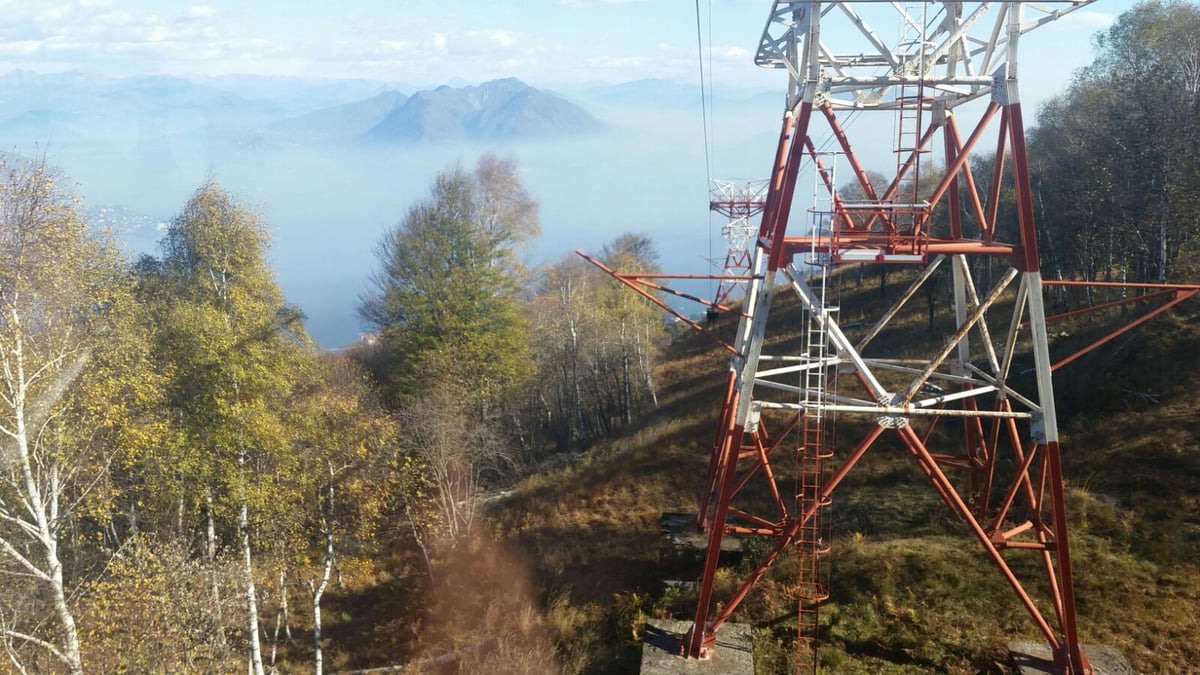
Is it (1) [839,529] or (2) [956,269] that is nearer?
(2) [956,269]

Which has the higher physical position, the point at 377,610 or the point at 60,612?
the point at 60,612

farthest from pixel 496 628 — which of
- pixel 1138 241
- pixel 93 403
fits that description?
pixel 1138 241

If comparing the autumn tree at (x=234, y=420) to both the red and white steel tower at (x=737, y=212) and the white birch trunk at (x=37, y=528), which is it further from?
the red and white steel tower at (x=737, y=212)

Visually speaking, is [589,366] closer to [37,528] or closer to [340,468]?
[340,468]

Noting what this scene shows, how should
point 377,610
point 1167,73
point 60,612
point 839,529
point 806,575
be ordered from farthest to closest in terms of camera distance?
1. point 1167,73
2. point 377,610
3. point 839,529
4. point 806,575
5. point 60,612

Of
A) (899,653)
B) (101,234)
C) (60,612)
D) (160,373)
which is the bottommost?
(899,653)

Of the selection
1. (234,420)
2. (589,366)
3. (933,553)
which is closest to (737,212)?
(589,366)

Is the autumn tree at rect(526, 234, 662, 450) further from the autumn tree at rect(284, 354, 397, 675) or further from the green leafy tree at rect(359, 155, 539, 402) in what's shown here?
the autumn tree at rect(284, 354, 397, 675)

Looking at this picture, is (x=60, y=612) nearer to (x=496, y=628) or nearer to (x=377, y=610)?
(x=496, y=628)

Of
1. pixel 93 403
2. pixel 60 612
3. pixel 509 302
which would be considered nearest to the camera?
pixel 60 612
